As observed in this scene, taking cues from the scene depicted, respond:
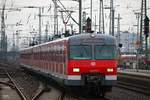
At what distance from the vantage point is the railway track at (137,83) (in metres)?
23.8

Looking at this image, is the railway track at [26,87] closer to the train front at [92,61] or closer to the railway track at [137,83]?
the train front at [92,61]

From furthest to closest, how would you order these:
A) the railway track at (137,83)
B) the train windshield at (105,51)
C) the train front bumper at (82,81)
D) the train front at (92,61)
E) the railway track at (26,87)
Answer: the railway track at (137,83), the railway track at (26,87), the train windshield at (105,51), the train front at (92,61), the train front bumper at (82,81)

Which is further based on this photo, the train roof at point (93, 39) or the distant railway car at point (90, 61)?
the train roof at point (93, 39)

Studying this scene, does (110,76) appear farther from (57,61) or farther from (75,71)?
(57,61)

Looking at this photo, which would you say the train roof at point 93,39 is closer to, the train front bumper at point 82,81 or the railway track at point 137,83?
the train front bumper at point 82,81

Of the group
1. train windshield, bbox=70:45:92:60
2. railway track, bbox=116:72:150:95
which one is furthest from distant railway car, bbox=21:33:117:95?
railway track, bbox=116:72:150:95

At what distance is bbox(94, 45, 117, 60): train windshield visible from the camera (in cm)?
1989

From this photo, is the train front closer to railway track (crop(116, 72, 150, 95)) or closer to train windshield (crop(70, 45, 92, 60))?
train windshield (crop(70, 45, 92, 60))

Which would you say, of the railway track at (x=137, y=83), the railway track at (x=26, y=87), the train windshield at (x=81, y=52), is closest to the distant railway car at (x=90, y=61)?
the train windshield at (x=81, y=52)

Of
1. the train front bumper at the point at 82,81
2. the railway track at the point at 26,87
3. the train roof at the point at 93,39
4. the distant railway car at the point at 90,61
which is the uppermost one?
the train roof at the point at 93,39

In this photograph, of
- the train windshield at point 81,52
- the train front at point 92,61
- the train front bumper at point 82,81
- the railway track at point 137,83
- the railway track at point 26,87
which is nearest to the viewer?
the train front bumper at point 82,81

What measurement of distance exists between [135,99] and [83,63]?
2618mm

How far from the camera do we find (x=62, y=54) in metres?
21.0

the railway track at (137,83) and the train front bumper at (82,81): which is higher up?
the train front bumper at (82,81)
